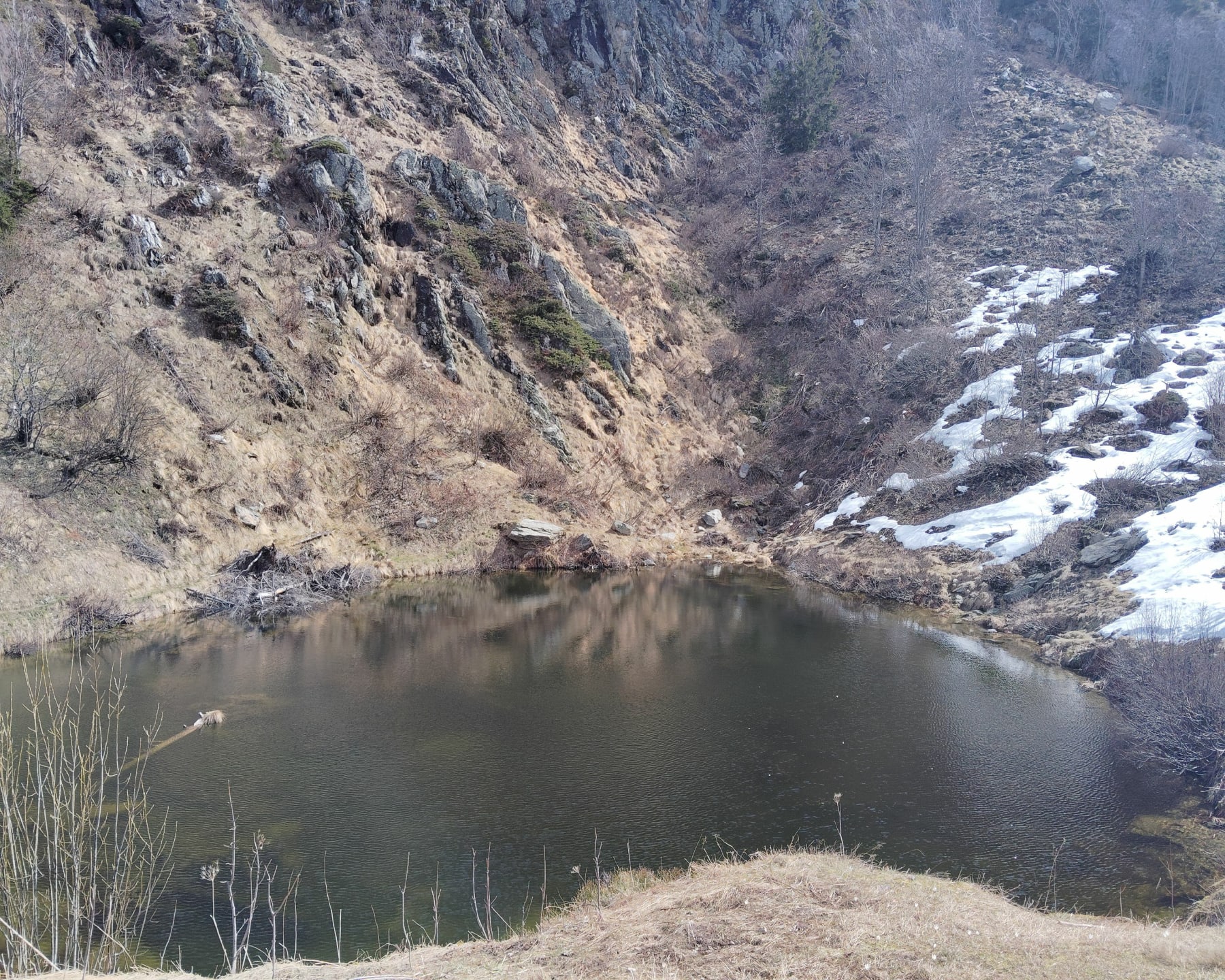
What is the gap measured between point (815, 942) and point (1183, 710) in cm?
1167

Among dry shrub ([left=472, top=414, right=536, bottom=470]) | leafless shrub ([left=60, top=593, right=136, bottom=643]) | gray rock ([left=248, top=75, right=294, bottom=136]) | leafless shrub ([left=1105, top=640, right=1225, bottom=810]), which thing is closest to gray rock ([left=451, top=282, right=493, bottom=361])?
dry shrub ([left=472, top=414, right=536, bottom=470])

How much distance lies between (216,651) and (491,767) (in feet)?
34.4

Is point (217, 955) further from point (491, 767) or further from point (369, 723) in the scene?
point (369, 723)

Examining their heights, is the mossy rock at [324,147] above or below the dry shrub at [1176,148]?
below

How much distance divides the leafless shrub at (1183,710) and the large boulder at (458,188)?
1449 inches

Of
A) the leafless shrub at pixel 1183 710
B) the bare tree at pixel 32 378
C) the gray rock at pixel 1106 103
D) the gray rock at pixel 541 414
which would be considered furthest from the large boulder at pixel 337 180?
the gray rock at pixel 1106 103

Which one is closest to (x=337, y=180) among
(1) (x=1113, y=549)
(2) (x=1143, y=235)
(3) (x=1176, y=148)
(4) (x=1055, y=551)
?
(4) (x=1055, y=551)

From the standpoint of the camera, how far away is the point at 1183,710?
1547 centimetres

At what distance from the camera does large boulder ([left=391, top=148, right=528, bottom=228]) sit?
41781 mm

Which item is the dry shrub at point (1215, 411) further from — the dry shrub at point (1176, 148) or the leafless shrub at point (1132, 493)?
the dry shrub at point (1176, 148)

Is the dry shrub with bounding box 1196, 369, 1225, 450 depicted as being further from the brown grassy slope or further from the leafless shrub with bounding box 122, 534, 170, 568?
the leafless shrub with bounding box 122, 534, 170, 568

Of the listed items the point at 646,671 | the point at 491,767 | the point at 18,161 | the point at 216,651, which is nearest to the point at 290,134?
the point at 18,161

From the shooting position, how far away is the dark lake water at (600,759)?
38.2 feet

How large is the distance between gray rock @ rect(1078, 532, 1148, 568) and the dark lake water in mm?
4710
